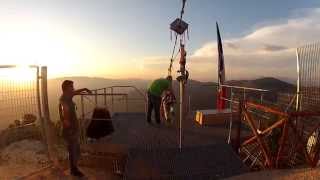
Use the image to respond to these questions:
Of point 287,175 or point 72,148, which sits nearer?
point 287,175

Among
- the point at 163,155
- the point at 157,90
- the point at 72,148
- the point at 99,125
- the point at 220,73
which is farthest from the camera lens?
the point at 220,73

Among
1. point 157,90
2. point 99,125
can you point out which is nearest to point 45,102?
point 99,125

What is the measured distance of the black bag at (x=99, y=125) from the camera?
10984 millimetres

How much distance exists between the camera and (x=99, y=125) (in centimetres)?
1113

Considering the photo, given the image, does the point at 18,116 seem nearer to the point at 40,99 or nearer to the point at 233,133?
the point at 40,99

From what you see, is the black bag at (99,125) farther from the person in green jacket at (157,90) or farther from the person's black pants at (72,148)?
the person in green jacket at (157,90)

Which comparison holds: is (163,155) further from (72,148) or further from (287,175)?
(287,175)

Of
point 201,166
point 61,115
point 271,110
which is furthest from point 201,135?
point 61,115

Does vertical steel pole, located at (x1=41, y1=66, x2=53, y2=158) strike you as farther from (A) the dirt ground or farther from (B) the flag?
(B) the flag

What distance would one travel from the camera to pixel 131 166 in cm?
896

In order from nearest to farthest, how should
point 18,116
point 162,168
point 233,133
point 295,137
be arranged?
point 295,137 → point 162,168 → point 18,116 → point 233,133

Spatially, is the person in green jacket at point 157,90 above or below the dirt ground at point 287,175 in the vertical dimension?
above

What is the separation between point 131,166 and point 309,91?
576 cm

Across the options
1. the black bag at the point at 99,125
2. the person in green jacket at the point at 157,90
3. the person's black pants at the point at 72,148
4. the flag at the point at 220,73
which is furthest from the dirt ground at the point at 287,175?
the flag at the point at 220,73
